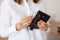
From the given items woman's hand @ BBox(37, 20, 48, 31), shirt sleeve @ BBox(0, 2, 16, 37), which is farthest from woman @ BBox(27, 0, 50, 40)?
shirt sleeve @ BBox(0, 2, 16, 37)

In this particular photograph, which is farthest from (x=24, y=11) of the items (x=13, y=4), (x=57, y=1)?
(x=57, y=1)

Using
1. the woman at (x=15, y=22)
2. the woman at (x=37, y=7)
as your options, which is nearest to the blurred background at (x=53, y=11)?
the woman at (x=37, y=7)

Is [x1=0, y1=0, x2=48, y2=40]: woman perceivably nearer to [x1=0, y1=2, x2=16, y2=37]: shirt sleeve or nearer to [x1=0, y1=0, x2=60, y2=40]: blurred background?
[x1=0, y1=2, x2=16, y2=37]: shirt sleeve

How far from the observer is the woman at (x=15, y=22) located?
85 cm

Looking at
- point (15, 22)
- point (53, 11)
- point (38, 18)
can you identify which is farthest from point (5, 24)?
point (53, 11)

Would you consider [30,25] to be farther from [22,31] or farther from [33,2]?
[33,2]

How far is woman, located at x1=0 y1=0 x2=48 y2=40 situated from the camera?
851 mm

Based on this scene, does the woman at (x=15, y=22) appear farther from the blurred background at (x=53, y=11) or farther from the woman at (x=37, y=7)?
the blurred background at (x=53, y=11)

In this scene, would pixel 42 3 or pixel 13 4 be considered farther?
pixel 42 3

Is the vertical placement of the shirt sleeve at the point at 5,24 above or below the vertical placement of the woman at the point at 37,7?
below

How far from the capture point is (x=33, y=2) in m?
0.97

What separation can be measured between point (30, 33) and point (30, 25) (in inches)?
2.8

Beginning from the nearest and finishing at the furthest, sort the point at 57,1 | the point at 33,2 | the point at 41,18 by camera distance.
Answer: the point at 41,18
the point at 33,2
the point at 57,1

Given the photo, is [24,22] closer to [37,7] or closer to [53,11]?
[37,7]
